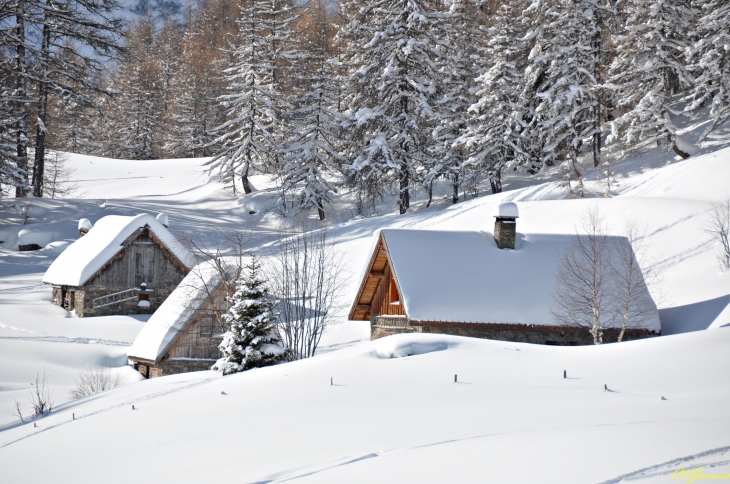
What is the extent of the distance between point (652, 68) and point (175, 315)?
25.6 meters

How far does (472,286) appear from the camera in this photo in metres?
18.1

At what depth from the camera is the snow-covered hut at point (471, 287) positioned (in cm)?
1741

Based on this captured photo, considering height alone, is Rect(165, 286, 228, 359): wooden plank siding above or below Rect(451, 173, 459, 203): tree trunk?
below

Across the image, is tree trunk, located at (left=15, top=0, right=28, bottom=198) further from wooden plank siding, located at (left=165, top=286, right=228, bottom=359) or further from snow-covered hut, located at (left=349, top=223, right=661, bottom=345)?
snow-covered hut, located at (left=349, top=223, right=661, bottom=345)

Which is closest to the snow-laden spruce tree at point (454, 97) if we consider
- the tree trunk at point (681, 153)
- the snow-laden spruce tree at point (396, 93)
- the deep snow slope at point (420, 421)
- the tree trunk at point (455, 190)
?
the tree trunk at point (455, 190)

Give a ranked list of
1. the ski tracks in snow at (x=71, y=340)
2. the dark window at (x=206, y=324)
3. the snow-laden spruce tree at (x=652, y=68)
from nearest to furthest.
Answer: the ski tracks in snow at (x=71, y=340)
the dark window at (x=206, y=324)
the snow-laden spruce tree at (x=652, y=68)

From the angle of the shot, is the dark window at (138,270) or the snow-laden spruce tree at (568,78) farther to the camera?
the snow-laden spruce tree at (568,78)

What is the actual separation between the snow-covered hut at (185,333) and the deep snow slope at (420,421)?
316 inches

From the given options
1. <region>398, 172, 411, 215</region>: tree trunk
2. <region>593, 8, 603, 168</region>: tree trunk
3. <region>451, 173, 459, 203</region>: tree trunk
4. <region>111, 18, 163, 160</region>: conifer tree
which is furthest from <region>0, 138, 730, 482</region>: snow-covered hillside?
<region>111, 18, 163, 160</region>: conifer tree

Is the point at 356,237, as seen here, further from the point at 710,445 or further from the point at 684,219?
the point at 710,445

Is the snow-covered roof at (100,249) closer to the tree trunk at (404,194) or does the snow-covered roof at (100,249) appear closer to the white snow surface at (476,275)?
the tree trunk at (404,194)

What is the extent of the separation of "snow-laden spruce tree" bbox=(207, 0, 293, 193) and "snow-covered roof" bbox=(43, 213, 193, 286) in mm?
11902

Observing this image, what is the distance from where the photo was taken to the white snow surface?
1742cm

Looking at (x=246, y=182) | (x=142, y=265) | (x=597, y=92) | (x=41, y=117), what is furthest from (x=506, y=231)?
(x=41, y=117)
